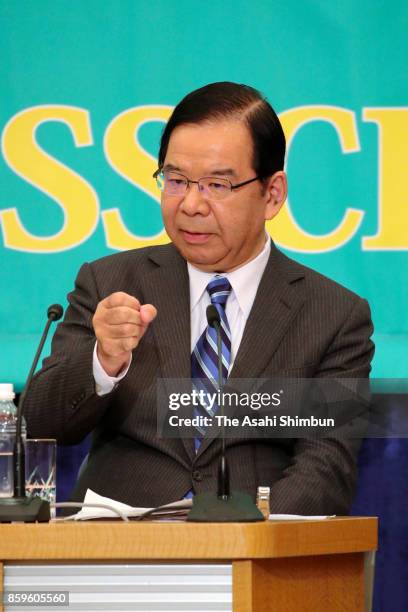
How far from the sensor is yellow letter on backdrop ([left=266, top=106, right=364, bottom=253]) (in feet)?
10.8

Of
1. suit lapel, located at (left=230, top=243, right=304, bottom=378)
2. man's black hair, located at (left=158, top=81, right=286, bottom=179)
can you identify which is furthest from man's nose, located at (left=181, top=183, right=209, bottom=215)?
suit lapel, located at (left=230, top=243, right=304, bottom=378)

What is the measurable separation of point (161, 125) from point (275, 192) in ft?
2.24

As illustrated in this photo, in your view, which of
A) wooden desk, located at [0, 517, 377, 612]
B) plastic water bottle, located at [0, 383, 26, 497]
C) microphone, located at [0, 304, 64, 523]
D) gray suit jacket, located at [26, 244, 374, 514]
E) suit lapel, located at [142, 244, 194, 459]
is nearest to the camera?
wooden desk, located at [0, 517, 377, 612]

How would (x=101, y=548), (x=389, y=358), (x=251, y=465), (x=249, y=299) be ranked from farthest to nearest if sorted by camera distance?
(x=389, y=358) → (x=249, y=299) → (x=251, y=465) → (x=101, y=548)

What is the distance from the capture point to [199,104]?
2629 millimetres

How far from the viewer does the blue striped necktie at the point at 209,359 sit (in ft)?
8.22

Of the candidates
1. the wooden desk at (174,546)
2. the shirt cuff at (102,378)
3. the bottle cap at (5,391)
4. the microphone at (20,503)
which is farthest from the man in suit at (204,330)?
the wooden desk at (174,546)

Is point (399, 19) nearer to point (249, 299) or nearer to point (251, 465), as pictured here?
point (249, 299)

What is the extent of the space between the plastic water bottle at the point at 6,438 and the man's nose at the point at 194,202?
577 millimetres

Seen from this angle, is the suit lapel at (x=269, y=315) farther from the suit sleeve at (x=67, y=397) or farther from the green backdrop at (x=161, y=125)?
the green backdrop at (x=161, y=125)

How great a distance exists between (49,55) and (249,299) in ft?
3.79

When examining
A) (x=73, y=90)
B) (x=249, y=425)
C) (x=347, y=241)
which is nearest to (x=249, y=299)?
(x=249, y=425)

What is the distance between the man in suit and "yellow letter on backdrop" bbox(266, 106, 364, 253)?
0.48m

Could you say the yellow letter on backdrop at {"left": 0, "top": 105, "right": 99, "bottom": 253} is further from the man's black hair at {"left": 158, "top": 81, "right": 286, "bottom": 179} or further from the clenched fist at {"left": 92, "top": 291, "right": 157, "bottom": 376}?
the clenched fist at {"left": 92, "top": 291, "right": 157, "bottom": 376}
